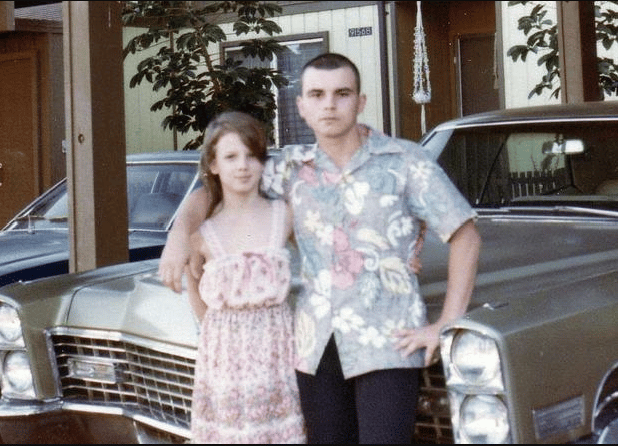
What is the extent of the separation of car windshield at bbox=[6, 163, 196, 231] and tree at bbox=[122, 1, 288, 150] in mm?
2397

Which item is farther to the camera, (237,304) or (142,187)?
(142,187)

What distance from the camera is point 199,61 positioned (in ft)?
30.4

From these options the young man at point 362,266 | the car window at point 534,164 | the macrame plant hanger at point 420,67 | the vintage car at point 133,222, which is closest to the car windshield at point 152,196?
the vintage car at point 133,222

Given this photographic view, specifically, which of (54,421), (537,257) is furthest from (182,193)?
(537,257)

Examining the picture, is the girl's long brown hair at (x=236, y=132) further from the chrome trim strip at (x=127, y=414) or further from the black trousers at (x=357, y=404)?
the chrome trim strip at (x=127, y=414)

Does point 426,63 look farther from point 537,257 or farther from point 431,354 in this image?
point 431,354

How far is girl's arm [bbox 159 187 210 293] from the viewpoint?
3416 millimetres

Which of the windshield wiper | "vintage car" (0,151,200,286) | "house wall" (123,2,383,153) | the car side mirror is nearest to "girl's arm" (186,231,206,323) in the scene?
the windshield wiper

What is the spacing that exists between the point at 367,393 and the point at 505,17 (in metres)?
8.58

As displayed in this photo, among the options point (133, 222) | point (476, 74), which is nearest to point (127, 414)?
point (133, 222)

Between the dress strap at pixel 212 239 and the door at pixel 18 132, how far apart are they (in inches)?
383

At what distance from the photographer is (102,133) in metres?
4.89

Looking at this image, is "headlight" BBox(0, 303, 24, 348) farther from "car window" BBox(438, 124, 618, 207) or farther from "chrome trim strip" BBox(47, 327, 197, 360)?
"car window" BBox(438, 124, 618, 207)

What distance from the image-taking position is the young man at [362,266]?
10.4ft
